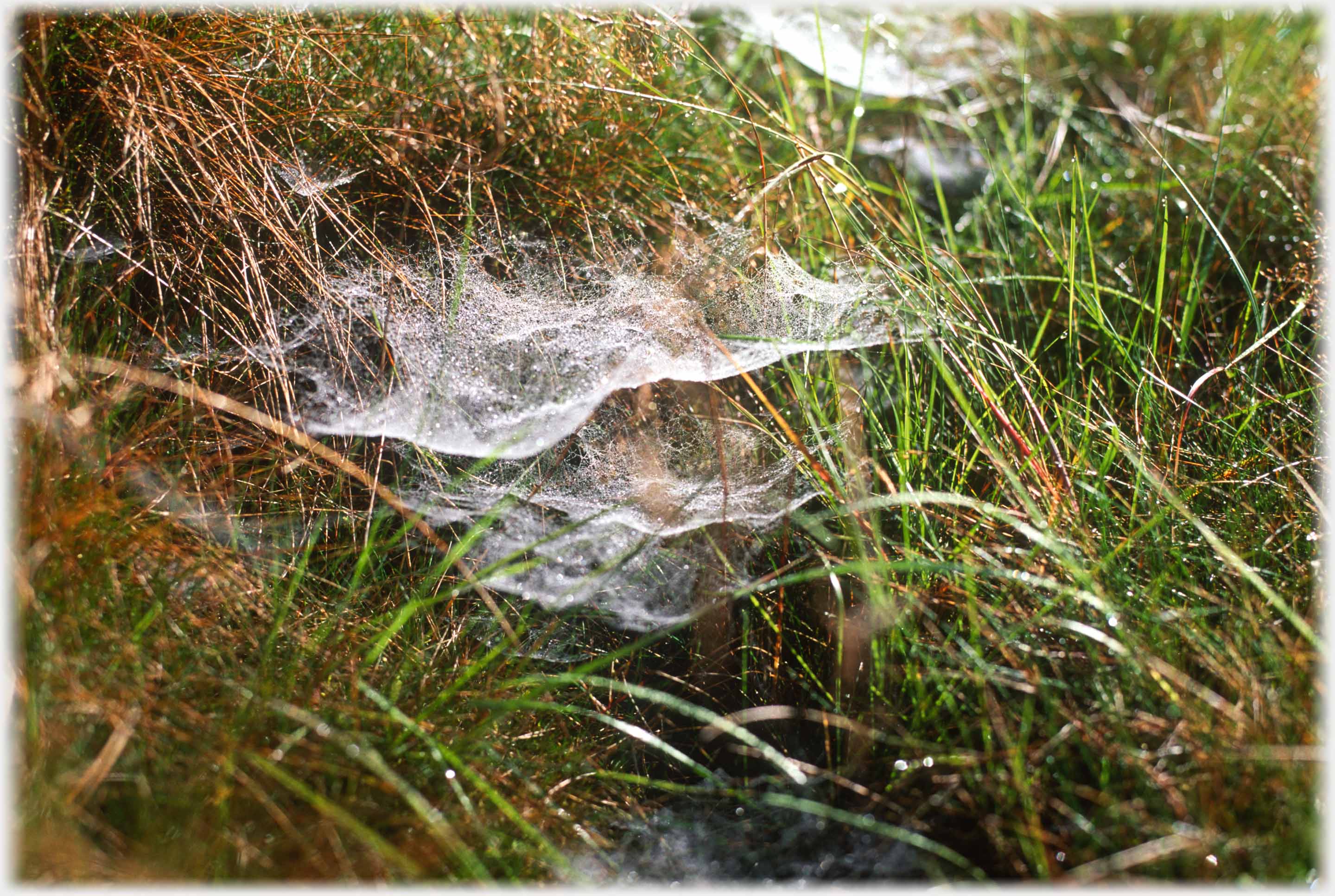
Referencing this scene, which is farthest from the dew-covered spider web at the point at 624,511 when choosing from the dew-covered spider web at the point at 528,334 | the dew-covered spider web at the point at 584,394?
the dew-covered spider web at the point at 528,334

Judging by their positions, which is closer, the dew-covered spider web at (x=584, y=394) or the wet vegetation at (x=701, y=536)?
the wet vegetation at (x=701, y=536)

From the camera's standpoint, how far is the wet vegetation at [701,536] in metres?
1.27

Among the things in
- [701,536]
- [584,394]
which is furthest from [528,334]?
[701,536]

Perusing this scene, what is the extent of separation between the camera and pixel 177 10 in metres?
1.85

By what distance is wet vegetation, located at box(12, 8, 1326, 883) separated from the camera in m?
1.27

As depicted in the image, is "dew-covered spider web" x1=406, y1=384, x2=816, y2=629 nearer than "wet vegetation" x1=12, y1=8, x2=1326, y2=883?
No

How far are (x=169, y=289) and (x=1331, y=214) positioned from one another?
2541 millimetres

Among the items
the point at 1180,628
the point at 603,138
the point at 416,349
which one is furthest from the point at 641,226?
the point at 1180,628

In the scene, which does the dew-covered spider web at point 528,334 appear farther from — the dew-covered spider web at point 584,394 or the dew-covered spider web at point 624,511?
the dew-covered spider web at point 624,511

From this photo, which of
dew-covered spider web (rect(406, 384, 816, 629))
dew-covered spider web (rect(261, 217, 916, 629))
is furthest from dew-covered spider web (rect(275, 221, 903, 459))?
dew-covered spider web (rect(406, 384, 816, 629))

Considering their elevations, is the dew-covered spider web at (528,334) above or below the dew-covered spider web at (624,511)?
above

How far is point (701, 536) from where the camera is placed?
1730 mm

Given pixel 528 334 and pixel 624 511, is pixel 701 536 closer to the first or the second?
pixel 624 511

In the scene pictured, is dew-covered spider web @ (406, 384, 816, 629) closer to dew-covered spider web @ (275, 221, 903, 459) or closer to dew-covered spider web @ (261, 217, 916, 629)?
dew-covered spider web @ (261, 217, 916, 629)
